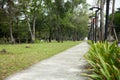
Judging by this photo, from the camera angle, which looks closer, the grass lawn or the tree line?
the grass lawn

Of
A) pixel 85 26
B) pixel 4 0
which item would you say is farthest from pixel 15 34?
pixel 85 26

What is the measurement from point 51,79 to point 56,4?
52634 millimetres

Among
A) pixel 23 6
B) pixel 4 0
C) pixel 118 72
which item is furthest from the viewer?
pixel 23 6

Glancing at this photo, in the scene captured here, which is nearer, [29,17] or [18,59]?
[18,59]

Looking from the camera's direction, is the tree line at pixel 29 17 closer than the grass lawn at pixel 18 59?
No

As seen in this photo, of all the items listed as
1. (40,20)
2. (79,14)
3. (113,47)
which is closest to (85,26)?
(79,14)

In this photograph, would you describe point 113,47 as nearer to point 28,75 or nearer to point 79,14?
point 28,75

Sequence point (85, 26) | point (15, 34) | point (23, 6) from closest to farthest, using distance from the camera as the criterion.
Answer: point (23, 6) → point (15, 34) → point (85, 26)

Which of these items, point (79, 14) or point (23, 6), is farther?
point (79, 14)

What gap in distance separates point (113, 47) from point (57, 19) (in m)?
52.1

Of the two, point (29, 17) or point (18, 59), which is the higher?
point (29, 17)

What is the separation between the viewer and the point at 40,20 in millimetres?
66375

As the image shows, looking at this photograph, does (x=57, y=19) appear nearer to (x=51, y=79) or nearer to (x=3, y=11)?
(x=3, y=11)

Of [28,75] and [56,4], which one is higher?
[56,4]
